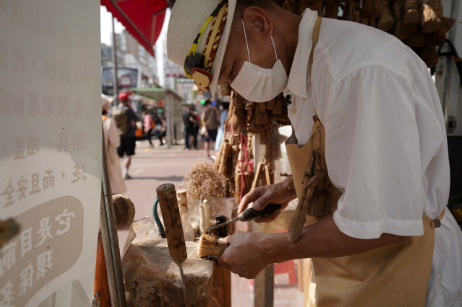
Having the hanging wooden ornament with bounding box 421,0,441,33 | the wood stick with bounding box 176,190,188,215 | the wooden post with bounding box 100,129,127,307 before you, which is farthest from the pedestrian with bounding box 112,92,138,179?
the wooden post with bounding box 100,129,127,307

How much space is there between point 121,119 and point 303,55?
638 centimetres

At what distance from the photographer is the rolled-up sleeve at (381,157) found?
0.81 meters

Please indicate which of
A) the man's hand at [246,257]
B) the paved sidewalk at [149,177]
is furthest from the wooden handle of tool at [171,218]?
the paved sidewalk at [149,177]

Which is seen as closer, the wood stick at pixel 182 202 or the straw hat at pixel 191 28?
the straw hat at pixel 191 28

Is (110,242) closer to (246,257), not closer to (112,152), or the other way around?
(246,257)

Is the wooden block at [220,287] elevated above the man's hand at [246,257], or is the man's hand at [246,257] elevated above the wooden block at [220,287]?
the man's hand at [246,257]

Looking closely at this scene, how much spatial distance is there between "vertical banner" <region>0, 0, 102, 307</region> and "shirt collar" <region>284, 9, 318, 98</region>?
0.69 m

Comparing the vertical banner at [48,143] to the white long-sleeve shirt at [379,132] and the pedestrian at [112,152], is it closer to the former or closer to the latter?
the white long-sleeve shirt at [379,132]

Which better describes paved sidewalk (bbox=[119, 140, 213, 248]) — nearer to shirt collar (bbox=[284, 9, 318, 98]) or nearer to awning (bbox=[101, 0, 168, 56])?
awning (bbox=[101, 0, 168, 56])

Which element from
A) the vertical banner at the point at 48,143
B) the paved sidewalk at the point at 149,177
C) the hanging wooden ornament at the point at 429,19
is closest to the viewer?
the vertical banner at the point at 48,143

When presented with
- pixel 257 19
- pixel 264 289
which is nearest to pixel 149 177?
pixel 264 289

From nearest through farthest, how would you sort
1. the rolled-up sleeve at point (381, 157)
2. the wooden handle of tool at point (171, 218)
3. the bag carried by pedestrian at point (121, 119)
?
the rolled-up sleeve at point (381, 157), the wooden handle of tool at point (171, 218), the bag carried by pedestrian at point (121, 119)

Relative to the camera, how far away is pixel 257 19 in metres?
1.15

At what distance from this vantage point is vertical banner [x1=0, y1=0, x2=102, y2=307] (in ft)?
1.59
